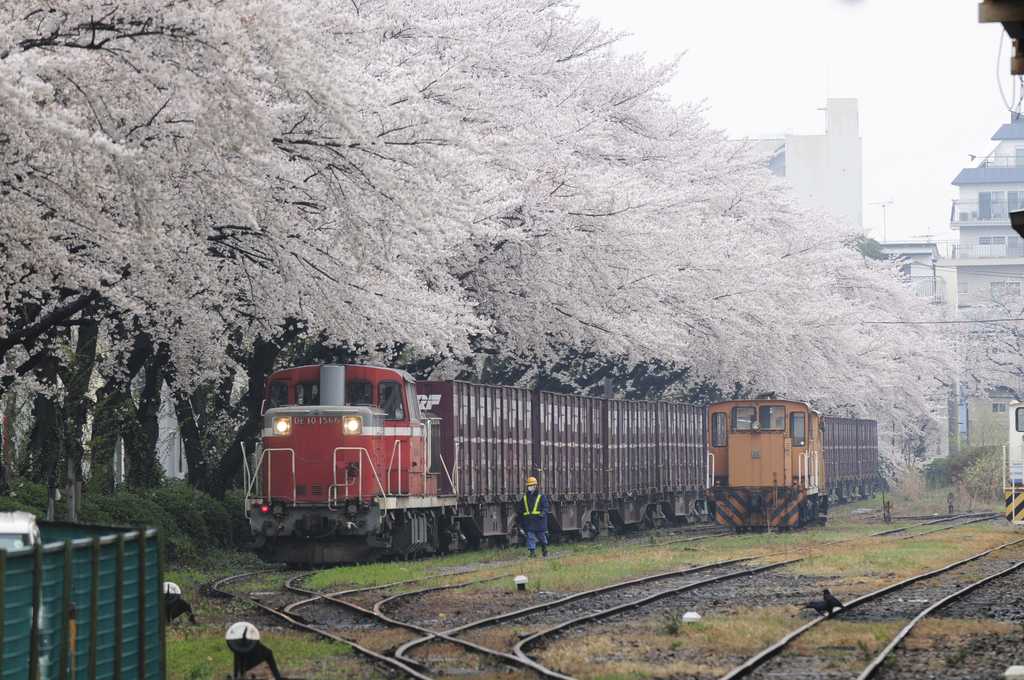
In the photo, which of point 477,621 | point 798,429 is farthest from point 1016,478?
point 477,621

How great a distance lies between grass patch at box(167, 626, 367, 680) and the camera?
1263 centimetres

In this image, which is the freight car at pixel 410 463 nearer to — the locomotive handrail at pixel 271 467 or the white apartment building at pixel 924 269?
the locomotive handrail at pixel 271 467

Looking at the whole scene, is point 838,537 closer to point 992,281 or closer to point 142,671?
point 142,671

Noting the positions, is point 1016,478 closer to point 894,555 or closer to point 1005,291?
point 894,555

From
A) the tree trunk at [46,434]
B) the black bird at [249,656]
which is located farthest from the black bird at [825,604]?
the tree trunk at [46,434]

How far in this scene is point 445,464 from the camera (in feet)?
92.3

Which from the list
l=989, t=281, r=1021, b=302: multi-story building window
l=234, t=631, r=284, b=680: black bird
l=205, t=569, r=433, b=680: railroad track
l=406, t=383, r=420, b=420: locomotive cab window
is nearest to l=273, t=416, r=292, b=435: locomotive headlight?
l=406, t=383, r=420, b=420: locomotive cab window

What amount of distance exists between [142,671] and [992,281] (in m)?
98.4

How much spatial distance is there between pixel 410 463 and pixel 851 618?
35.2 ft

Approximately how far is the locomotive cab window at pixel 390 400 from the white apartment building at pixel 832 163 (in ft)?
311

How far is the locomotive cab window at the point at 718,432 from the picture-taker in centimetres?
3819

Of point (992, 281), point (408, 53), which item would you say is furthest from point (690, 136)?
point (992, 281)

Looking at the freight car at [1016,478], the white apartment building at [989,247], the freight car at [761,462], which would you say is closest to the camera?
the freight car at [1016,478]

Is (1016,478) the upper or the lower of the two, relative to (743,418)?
lower
